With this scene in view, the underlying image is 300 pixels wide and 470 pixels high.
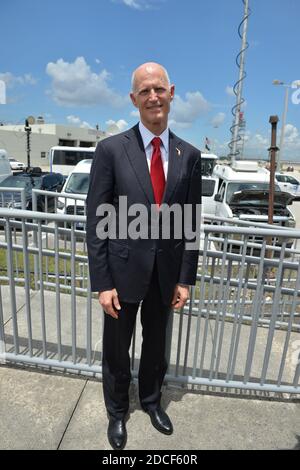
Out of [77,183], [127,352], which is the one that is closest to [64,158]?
[77,183]

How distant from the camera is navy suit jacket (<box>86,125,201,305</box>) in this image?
188 centimetres

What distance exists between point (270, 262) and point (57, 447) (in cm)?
190

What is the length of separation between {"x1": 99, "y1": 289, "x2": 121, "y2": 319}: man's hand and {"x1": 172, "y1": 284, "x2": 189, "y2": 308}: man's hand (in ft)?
1.28

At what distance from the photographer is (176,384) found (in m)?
2.76

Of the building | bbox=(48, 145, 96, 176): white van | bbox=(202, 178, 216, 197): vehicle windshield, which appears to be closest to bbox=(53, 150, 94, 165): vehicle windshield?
bbox=(48, 145, 96, 176): white van

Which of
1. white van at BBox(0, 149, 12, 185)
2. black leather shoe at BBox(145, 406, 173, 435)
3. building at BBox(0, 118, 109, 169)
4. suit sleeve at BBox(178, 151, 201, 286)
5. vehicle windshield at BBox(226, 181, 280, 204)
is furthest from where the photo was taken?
building at BBox(0, 118, 109, 169)

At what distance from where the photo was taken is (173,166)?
196 centimetres

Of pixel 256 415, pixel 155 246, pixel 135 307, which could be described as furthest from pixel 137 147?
pixel 256 415

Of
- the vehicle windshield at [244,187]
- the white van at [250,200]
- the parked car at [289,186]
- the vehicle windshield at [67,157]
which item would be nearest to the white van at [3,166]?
the vehicle windshield at [67,157]

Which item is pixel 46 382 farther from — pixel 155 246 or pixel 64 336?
pixel 155 246

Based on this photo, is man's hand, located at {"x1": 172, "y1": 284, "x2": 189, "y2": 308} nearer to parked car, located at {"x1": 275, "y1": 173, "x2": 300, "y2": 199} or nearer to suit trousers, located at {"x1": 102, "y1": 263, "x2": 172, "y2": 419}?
suit trousers, located at {"x1": 102, "y1": 263, "x2": 172, "y2": 419}

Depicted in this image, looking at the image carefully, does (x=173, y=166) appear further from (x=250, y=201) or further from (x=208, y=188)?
(x=208, y=188)

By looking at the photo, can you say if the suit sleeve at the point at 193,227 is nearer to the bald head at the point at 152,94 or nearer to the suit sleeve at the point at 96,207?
the bald head at the point at 152,94

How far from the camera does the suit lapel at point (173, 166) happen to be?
6.33ft
